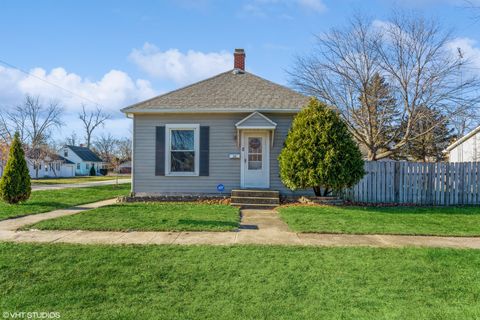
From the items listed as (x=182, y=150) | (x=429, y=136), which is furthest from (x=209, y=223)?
(x=429, y=136)

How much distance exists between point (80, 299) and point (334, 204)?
8480 millimetres

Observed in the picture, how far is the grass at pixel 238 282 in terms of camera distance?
3.02 metres

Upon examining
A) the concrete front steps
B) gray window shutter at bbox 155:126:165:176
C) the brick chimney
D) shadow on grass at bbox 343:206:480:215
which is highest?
the brick chimney

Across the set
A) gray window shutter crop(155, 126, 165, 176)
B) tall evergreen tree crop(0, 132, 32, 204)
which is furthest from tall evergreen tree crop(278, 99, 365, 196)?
tall evergreen tree crop(0, 132, 32, 204)

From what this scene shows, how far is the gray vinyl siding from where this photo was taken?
11242 mm

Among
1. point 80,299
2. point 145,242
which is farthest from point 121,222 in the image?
point 80,299

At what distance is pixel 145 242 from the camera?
209 inches

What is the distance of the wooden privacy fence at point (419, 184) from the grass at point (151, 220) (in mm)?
5259

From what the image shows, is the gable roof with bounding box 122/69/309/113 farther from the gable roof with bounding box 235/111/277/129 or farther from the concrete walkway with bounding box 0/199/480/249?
the concrete walkway with bounding box 0/199/480/249

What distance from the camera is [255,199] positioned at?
1029 cm

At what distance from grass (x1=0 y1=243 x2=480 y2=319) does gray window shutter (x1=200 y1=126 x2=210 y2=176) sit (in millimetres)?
6343

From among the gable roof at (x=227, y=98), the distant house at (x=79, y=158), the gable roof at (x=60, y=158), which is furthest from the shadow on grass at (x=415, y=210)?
the distant house at (x=79, y=158)

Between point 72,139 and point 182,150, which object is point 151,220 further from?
point 72,139

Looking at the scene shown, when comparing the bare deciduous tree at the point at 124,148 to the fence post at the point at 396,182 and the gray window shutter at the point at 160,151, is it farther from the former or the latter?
the fence post at the point at 396,182
